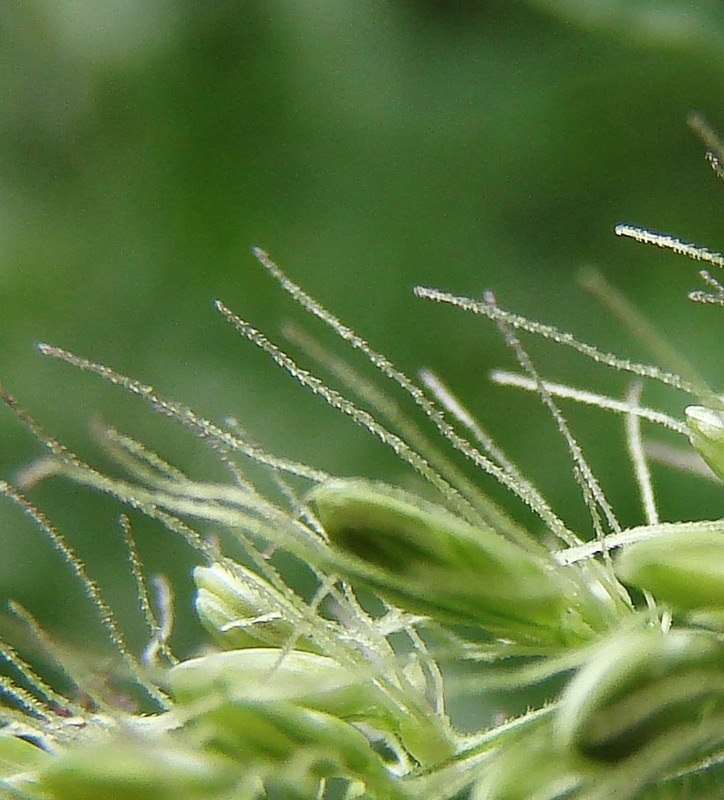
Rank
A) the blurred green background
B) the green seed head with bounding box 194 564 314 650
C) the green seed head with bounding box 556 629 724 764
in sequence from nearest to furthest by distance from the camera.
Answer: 1. the green seed head with bounding box 556 629 724 764
2. the green seed head with bounding box 194 564 314 650
3. the blurred green background

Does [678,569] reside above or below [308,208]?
below

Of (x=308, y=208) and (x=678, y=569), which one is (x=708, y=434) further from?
(x=308, y=208)

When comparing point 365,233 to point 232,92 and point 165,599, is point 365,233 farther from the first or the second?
point 165,599

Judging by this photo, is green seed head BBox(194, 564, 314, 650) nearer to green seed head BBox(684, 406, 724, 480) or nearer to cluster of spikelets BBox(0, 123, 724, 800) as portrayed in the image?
cluster of spikelets BBox(0, 123, 724, 800)

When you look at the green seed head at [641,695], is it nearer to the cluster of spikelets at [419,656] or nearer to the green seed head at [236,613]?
the cluster of spikelets at [419,656]

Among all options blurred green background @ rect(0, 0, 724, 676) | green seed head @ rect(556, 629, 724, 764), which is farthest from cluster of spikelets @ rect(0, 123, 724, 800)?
blurred green background @ rect(0, 0, 724, 676)

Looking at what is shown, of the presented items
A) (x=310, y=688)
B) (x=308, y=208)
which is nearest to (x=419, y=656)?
(x=310, y=688)
